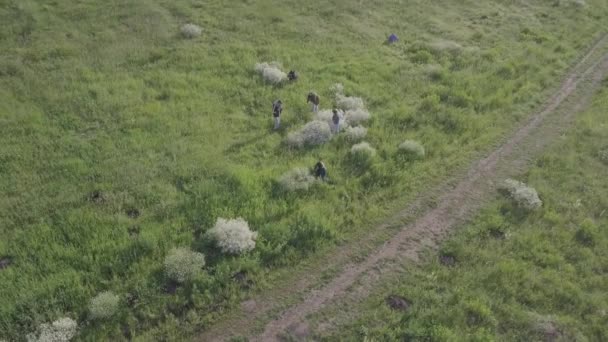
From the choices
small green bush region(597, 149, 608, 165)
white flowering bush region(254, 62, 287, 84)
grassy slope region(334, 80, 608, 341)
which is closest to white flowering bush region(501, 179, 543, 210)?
grassy slope region(334, 80, 608, 341)

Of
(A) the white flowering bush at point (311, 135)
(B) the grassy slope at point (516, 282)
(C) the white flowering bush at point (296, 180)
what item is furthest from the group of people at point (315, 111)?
(B) the grassy slope at point (516, 282)

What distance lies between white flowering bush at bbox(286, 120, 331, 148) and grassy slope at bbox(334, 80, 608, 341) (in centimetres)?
820

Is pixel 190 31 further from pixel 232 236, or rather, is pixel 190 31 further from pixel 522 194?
pixel 522 194

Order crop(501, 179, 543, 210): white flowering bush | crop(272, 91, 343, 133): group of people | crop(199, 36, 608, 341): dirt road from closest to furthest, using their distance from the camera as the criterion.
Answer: crop(199, 36, 608, 341): dirt road → crop(501, 179, 543, 210): white flowering bush → crop(272, 91, 343, 133): group of people

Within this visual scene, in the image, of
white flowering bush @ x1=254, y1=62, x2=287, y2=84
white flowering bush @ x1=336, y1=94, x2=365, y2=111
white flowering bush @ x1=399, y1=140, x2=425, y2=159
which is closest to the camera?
white flowering bush @ x1=399, y1=140, x2=425, y2=159

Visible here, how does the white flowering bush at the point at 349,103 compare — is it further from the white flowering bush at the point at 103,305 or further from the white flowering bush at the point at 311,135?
the white flowering bush at the point at 103,305

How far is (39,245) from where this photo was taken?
16562 millimetres

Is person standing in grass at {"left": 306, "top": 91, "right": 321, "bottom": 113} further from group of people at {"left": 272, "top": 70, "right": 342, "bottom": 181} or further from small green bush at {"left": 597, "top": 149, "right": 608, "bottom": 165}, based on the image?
small green bush at {"left": 597, "top": 149, "right": 608, "bottom": 165}

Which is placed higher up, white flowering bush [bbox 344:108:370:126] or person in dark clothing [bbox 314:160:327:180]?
white flowering bush [bbox 344:108:370:126]

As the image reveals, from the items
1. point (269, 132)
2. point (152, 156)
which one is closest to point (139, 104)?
point (152, 156)

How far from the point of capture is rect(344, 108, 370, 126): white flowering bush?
82.0 feet

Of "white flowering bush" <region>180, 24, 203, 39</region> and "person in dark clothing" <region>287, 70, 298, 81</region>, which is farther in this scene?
"white flowering bush" <region>180, 24, 203, 39</region>

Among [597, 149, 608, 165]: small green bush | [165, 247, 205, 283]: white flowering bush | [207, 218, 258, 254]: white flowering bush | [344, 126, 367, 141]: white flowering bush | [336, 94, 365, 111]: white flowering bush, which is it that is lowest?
[165, 247, 205, 283]: white flowering bush

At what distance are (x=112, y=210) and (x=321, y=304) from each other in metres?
9.10
